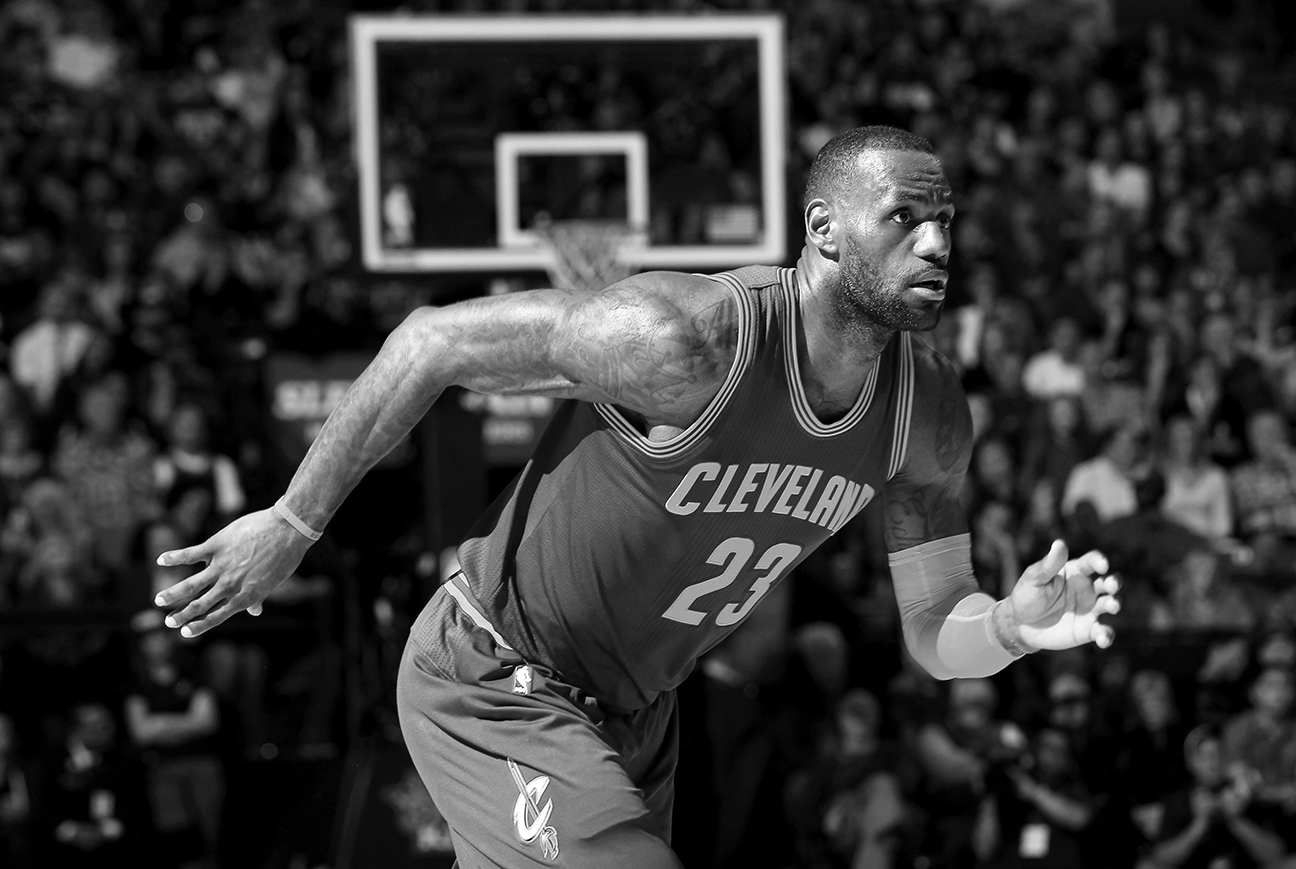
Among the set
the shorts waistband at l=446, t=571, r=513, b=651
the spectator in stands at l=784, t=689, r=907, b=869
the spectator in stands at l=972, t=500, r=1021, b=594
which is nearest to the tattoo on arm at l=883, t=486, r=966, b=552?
the shorts waistband at l=446, t=571, r=513, b=651

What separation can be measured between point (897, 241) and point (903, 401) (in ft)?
1.46

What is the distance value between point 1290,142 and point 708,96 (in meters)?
8.66

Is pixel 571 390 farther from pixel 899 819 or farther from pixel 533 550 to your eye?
pixel 899 819

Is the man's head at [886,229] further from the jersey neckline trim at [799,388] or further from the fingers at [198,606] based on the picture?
the fingers at [198,606]

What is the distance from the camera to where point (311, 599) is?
10.1 metres

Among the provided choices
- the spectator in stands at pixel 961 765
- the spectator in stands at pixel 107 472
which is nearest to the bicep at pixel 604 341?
the spectator in stands at pixel 961 765

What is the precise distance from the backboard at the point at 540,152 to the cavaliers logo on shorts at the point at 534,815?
5.49m

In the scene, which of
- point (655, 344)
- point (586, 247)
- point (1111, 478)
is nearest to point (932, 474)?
point (655, 344)

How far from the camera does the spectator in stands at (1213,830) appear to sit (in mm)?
9047

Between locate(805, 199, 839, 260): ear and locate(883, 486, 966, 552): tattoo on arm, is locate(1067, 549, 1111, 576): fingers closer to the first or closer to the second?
locate(883, 486, 966, 552): tattoo on arm

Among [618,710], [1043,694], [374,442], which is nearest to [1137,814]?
[1043,694]

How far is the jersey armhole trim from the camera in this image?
410 cm

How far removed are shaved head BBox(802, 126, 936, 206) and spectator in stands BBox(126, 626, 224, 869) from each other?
6501mm

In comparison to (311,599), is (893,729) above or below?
below
